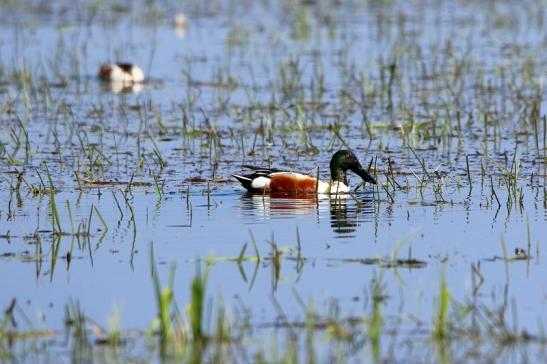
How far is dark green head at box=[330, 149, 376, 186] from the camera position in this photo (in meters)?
11.4

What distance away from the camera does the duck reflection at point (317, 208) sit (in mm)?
9922

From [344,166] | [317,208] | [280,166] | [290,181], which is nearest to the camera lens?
[317,208]

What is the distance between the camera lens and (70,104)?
15.8 metres

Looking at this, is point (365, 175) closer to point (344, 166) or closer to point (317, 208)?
point (344, 166)

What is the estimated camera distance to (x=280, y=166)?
12508 mm

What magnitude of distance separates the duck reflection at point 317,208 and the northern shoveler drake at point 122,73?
22.0 ft

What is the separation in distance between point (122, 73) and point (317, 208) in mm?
7568

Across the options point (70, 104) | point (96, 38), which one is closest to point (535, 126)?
point (70, 104)

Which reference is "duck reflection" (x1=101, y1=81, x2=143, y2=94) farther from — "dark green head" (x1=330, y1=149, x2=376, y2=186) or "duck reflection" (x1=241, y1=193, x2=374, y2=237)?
"duck reflection" (x1=241, y1=193, x2=374, y2=237)

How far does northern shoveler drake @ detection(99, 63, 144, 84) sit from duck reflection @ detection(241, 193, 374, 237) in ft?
22.0

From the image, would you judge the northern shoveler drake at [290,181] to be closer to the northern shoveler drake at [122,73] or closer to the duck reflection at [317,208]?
the duck reflection at [317,208]

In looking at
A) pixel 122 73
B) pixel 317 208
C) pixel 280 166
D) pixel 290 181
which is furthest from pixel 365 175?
pixel 122 73

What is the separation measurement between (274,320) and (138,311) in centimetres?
78

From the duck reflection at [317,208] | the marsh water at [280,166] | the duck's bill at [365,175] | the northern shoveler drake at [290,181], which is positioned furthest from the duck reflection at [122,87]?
the duck's bill at [365,175]
